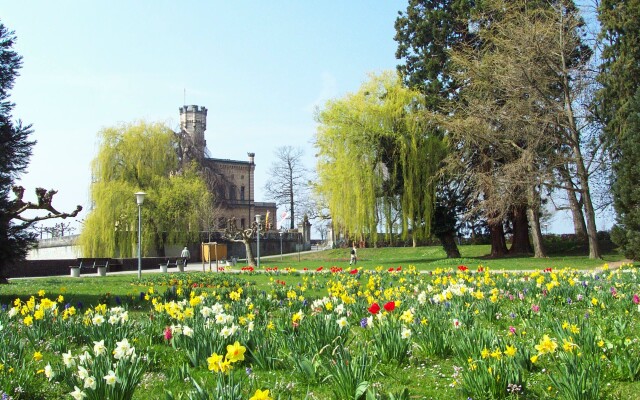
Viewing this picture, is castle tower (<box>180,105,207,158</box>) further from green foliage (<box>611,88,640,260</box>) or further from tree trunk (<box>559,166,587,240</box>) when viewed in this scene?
green foliage (<box>611,88,640,260</box>)

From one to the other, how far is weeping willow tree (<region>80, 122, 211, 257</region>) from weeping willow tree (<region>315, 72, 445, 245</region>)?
47.7ft

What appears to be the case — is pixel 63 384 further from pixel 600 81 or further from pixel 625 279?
pixel 600 81

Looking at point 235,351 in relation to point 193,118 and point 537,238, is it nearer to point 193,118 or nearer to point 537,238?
point 537,238

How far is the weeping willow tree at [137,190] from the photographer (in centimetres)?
3950

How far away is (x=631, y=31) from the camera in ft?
80.0

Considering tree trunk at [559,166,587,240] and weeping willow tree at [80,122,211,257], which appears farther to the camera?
weeping willow tree at [80,122,211,257]

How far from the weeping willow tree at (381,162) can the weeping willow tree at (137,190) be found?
14.5 meters

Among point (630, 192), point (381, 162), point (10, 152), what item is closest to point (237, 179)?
point (381, 162)

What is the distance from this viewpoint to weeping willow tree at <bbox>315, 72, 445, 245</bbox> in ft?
105

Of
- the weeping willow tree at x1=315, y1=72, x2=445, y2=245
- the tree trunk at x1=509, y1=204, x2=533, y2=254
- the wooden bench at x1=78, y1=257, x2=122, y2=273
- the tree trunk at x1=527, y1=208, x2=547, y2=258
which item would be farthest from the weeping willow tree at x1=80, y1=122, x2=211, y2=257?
the tree trunk at x1=527, y1=208, x2=547, y2=258

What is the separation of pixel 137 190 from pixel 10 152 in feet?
93.8

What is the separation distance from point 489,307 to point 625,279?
4779mm

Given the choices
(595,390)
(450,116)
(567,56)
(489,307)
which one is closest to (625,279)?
(489,307)

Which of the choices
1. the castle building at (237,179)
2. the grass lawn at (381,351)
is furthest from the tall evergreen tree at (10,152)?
the castle building at (237,179)
